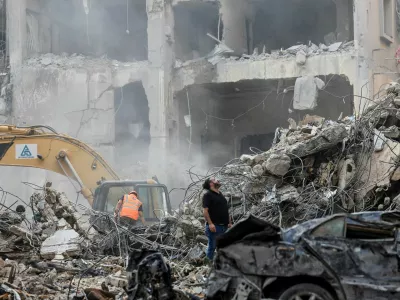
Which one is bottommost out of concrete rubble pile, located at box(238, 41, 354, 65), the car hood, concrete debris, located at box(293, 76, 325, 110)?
the car hood

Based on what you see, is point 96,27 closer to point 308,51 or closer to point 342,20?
point 308,51

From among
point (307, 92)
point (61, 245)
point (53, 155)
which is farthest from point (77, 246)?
point (307, 92)

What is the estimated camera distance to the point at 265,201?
545 inches

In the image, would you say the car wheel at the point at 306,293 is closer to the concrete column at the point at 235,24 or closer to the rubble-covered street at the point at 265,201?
the rubble-covered street at the point at 265,201

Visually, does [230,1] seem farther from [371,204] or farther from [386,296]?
[386,296]

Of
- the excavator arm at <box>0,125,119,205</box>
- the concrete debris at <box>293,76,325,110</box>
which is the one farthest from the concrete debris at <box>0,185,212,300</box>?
the concrete debris at <box>293,76,325,110</box>

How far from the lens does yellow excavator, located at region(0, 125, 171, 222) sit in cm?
1481

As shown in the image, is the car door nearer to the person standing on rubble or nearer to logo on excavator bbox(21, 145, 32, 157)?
the person standing on rubble

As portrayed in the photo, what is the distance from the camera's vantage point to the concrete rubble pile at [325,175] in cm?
1355

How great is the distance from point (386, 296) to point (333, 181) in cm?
659

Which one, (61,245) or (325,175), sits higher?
(325,175)

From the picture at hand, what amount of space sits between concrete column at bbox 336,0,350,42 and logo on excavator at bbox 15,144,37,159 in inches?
555

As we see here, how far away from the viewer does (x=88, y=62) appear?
25172 millimetres

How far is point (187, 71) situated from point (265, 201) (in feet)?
39.4
